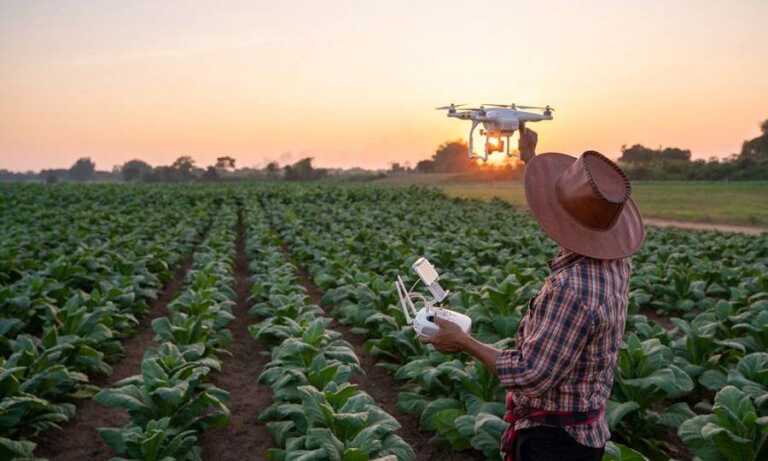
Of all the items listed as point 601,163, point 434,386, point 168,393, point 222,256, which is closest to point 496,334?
point 434,386

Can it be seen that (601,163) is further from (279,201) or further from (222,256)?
(279,201)

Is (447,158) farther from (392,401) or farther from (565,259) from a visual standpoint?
(565,259)

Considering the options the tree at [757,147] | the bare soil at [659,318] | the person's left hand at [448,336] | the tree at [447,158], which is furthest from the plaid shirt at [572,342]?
the tree at [447,158]

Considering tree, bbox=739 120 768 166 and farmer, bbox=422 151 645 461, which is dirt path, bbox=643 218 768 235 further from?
tree, bbox=739 120 768 166

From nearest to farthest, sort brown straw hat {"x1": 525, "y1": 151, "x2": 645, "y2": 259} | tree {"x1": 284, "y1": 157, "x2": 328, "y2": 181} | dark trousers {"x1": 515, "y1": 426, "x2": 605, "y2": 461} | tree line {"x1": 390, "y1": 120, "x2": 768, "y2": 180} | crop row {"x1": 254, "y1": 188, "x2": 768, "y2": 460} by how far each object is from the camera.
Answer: brown straw hat {"x1": 525, "y1": 151, "x2": 645, "y2": 259} < dark trousers {"x1": 515, "y1": 426, "x2": 605, "y2": 461} < crop row {"x1": 254, "y1": 188, "x2": 768, "y2": 460} < tree line {"x1": 390, "y1": 120, "x2": 768, "y2": 180} < tree {"x1": 284, "y1": 157, "x2": 328, "y2": 181}

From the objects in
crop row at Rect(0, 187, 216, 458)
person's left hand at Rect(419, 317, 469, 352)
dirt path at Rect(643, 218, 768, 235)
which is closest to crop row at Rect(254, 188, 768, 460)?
person's left hand at Rect(419, 317, 469, 352)

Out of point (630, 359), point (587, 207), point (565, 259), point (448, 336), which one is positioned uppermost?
point (587, 207)

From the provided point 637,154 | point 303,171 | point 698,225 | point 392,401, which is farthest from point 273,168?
point 392,401
